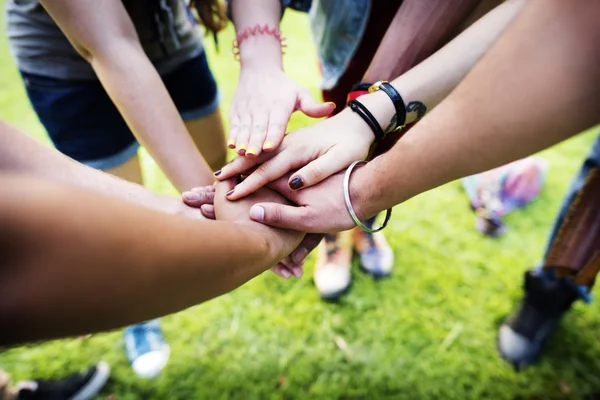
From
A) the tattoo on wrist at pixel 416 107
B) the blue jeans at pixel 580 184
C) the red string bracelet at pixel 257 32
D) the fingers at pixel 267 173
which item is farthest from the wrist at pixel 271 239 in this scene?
the blue jeans at pixel 580 184

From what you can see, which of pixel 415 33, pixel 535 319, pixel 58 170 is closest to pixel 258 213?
pixel 58 170

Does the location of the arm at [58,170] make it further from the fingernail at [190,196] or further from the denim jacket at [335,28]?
the denim jacket at [335,28]

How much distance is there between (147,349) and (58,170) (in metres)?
0.93

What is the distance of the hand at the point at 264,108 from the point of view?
3.45 ft

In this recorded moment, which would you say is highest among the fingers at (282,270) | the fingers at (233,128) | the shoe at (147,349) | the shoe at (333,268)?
the fingers at (233,128)

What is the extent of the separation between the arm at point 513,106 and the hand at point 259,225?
25 cm

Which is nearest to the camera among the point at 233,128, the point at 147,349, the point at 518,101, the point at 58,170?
the point at 518,101

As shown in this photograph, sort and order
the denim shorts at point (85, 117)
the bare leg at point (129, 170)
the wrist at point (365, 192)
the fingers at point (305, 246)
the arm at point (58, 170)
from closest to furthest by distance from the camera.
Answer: the arm at point (58, 170), the wrist at point (365, 192), the fingers at point (305, 246), the denim shorts at point (85, 117), the bare leg at point (129, 170)

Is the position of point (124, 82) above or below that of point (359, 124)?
above

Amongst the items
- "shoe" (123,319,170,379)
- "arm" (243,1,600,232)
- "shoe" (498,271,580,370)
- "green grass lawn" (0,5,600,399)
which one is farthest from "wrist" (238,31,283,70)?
"shoe" (498,271,580,370)

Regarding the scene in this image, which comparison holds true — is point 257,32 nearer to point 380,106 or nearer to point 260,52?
point 260,52

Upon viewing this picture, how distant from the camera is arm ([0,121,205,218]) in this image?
81cm

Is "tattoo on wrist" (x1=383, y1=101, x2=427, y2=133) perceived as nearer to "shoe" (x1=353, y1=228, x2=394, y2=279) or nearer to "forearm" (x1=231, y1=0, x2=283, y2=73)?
"forearm" (x1=231, y1=0, x2=283, y2=73)

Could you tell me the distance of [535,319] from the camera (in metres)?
1.53
